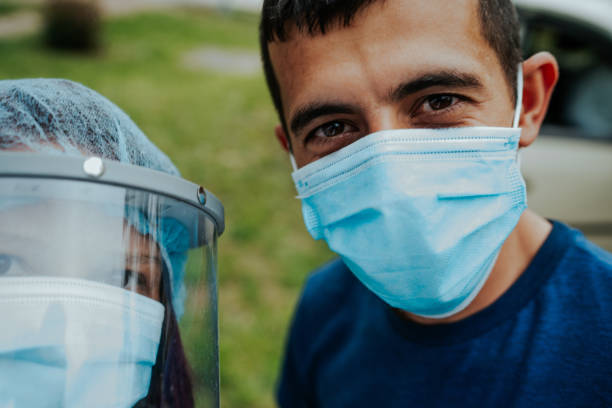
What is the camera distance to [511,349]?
1405 mm

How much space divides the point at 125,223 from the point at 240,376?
241 cm

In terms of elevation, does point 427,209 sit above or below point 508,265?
above

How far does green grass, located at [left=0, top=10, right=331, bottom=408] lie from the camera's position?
364 centimetres

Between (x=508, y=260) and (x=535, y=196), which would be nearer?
(x=508, y=260)

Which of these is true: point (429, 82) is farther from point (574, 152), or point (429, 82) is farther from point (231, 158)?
point (231, 158)

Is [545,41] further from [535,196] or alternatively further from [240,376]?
[240,376]

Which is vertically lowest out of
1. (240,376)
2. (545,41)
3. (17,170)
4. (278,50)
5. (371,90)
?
(240,376)

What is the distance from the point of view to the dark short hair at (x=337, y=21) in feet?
4.45

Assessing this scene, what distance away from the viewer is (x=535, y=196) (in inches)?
147

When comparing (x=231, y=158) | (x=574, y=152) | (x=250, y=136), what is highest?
(x=250, y=136)

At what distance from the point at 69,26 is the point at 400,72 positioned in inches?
451

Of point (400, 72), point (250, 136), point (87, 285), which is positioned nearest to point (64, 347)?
point (87, 285)

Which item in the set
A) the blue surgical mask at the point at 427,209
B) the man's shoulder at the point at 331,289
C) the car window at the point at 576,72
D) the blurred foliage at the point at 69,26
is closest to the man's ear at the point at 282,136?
the blue surgical mask at the point at 427,209

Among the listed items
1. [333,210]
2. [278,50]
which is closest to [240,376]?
[333,210]
